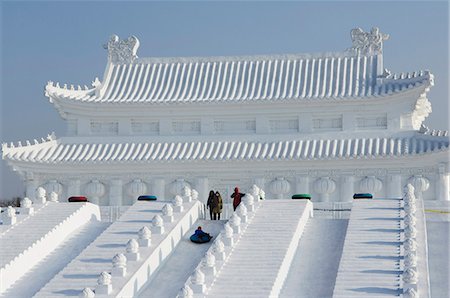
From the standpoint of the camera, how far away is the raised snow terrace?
30.2m

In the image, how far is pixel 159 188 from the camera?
49.8 m

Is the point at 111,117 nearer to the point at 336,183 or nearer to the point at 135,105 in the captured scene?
the point at 135,105

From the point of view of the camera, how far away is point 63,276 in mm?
31438

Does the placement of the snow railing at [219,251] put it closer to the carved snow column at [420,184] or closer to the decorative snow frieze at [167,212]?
the decorative snow frieze at [167,212]

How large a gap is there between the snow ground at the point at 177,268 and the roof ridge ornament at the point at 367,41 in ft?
59.0

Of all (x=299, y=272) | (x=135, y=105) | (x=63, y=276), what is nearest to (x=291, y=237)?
(x=299, y=272)

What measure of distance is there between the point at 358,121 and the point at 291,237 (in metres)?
17.5

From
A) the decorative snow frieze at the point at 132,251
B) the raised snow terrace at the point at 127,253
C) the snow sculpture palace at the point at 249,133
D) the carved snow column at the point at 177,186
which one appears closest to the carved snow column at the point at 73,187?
the snow sculpture palace at the point at 249,133

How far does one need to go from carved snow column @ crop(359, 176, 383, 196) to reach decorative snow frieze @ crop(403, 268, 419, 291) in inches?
766

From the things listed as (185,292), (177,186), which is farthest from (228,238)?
(177,186)

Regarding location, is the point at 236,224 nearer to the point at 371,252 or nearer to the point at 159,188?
the point at 371,252

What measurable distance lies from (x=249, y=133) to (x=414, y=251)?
21310 mm

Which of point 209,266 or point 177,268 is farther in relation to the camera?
point 177,268

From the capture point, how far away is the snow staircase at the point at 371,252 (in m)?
28.7
